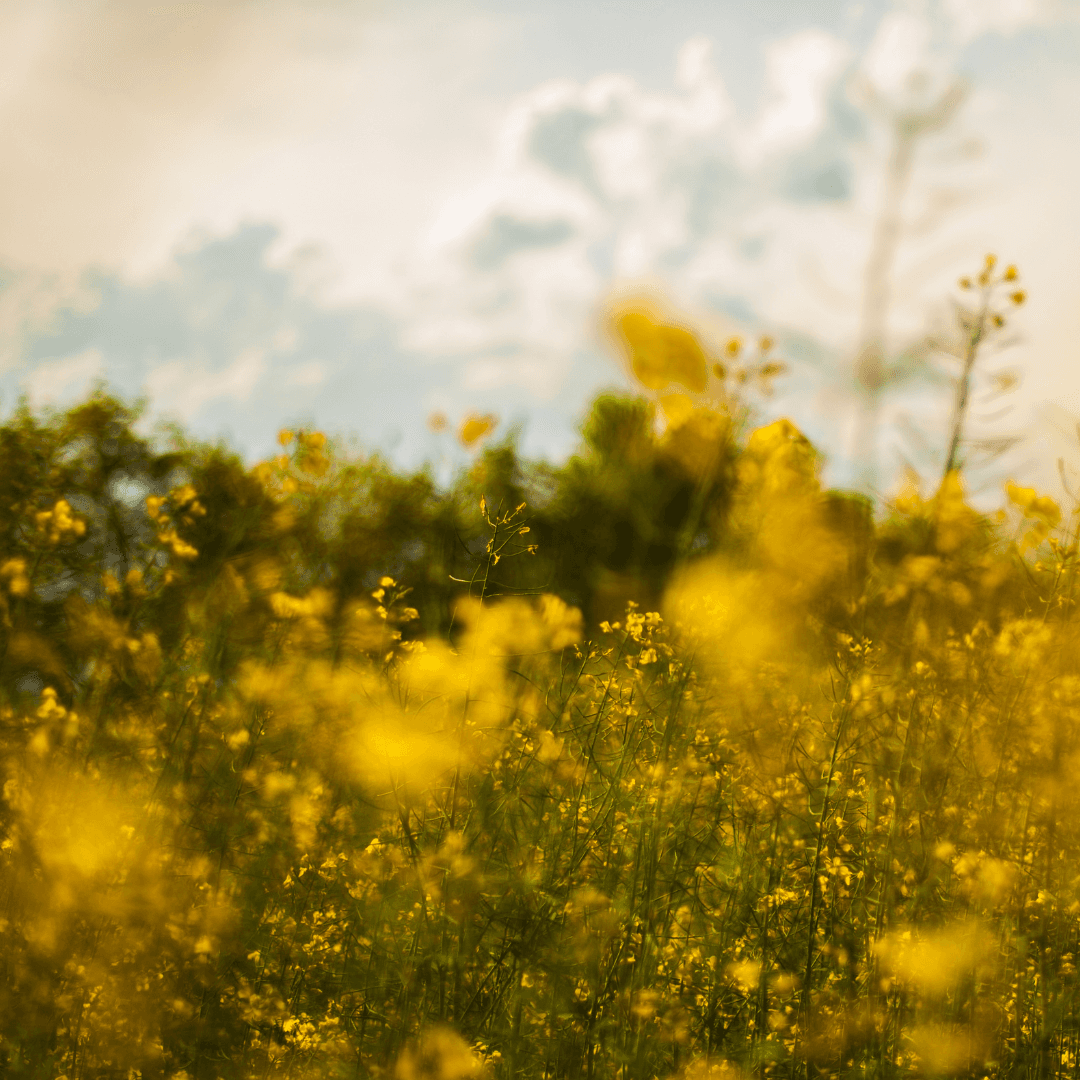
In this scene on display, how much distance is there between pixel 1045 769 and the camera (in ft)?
7.19

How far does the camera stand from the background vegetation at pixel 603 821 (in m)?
1.90

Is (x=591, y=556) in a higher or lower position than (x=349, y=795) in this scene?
higher

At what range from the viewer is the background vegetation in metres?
1.90

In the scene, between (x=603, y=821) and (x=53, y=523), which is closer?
(x=603, y=821)

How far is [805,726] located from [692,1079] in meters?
0.93

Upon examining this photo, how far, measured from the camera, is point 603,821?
2111mm

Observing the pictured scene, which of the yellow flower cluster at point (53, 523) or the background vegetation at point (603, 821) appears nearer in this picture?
the background vegetation at point (603, 821)

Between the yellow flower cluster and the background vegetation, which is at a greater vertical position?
the yellow flower cluster

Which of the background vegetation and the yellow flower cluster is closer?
the background vegetation

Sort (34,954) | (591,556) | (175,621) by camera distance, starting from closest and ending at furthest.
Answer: (34,954), (175,621), (591,556)

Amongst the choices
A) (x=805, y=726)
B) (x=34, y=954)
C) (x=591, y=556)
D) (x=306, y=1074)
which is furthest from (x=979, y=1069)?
(x=591, y=556)

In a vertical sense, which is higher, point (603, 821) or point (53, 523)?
point (53, 523)

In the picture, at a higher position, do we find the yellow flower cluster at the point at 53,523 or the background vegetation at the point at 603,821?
the yellow flower cluster at the point at 53,523

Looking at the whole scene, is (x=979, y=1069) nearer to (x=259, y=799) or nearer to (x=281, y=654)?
(x=259, y=799)
